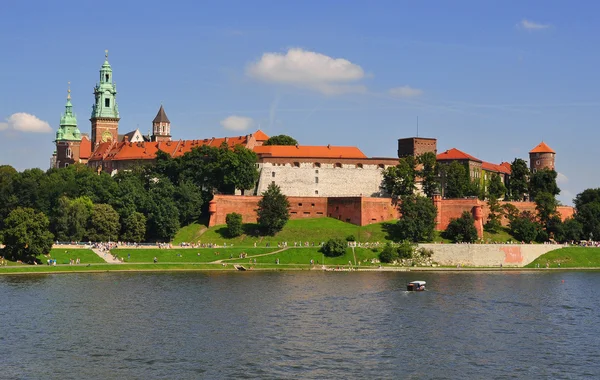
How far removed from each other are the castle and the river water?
89.5 feet

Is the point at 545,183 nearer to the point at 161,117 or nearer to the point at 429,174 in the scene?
the point at 429,174

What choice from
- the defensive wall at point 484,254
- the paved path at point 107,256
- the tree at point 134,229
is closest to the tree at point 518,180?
the defensive wall at point 484,254

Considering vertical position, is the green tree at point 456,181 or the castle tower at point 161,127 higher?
the castle tower at point 161,127

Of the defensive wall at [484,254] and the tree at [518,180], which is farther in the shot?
the tree at [518,180]

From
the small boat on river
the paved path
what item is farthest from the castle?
the small boat on river

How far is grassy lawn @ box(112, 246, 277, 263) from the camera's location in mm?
79188

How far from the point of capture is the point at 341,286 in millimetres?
65250

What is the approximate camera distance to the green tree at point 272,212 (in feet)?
297

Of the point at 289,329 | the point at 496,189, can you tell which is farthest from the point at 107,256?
the point at 496,189

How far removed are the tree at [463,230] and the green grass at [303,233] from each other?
7111 mm

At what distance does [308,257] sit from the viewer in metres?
83.1

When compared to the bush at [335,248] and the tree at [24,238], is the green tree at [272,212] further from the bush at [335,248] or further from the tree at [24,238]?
the tree at [24,238]

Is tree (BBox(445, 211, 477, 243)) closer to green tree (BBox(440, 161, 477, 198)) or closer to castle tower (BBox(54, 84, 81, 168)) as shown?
green tree (BBox(440, 161, 477, 198))

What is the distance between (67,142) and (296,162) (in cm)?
4229
